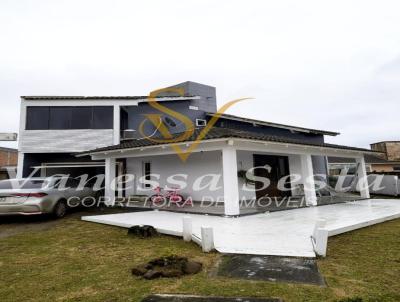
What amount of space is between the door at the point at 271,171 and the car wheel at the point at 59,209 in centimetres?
849

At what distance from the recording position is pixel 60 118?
53.2ft

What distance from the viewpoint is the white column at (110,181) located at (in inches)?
495

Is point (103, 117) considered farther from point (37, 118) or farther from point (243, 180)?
point (243, 180)

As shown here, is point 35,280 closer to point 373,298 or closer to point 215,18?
point 373,298

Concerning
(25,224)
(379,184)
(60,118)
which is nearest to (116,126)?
(60,118)

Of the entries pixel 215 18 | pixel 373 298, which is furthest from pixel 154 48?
pixel 373 298

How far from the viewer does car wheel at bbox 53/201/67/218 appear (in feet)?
30.3

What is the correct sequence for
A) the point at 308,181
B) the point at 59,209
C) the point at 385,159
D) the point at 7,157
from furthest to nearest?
the point at 385,159 → the point at 7,157 → the point at 308,181 → the point at 59,209

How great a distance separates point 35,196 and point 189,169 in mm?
6508

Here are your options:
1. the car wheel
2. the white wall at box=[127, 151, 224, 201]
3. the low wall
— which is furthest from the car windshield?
the low wall

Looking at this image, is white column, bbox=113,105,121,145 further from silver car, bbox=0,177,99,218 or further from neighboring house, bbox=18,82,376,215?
silver car, bbox=0,177,99,218

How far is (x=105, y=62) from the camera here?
529 inches

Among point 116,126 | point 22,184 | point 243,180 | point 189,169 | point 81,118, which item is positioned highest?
point 81,118

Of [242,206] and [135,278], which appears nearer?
[135,278]
